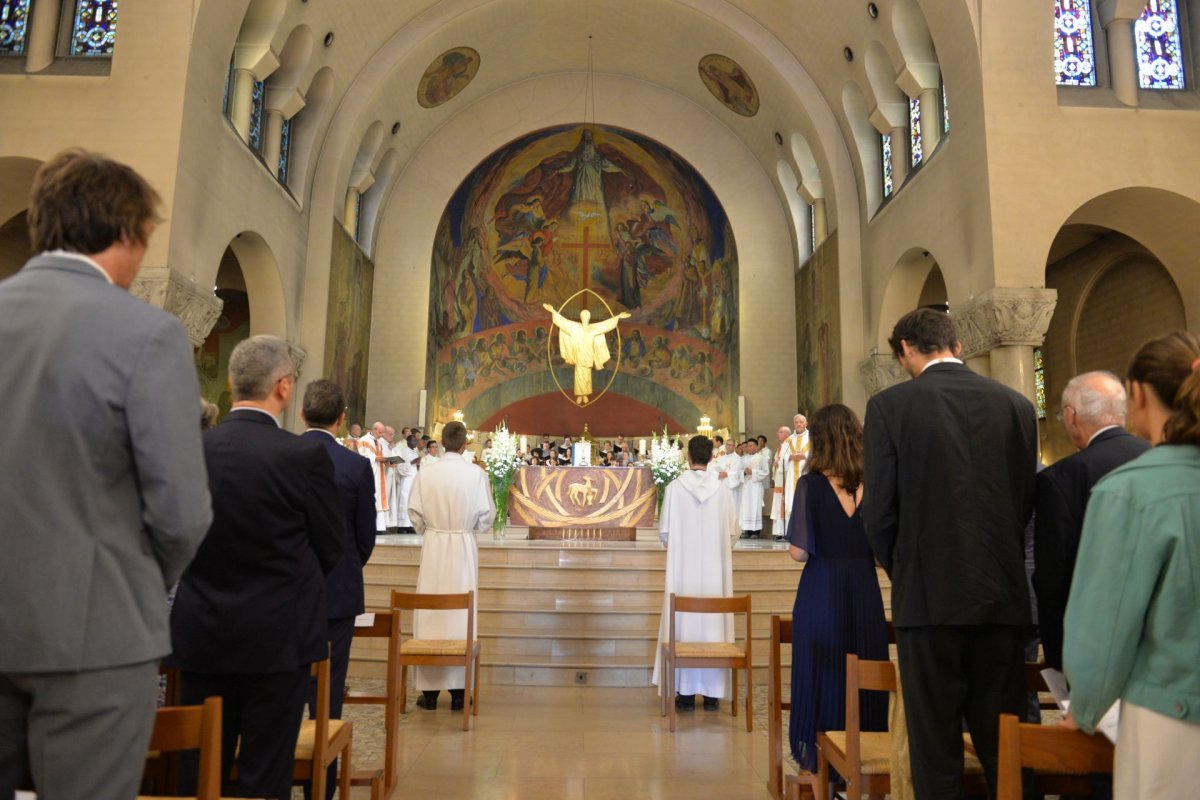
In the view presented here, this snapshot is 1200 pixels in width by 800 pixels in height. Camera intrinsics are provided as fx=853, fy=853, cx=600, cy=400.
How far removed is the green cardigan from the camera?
1714 mm

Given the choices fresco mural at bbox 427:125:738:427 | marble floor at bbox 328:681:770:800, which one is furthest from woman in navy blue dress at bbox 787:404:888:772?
fresco mural at bbox 427:125:738:427

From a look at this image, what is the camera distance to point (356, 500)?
3994 millimetres

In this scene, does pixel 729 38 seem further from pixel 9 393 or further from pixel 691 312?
pixel 9 393

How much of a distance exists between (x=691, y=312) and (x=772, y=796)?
1638 cm

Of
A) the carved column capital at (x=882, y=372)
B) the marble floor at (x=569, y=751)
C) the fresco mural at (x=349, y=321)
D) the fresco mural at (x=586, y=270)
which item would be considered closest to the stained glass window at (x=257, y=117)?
the fresco mural at (x=349, y=321)

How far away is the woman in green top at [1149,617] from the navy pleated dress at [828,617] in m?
1.94

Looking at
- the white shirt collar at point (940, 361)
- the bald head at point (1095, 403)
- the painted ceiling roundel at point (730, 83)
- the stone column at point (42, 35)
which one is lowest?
the bald head at point (1095, 403)

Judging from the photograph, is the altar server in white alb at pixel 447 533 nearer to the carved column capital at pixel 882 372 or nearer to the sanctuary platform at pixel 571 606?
the sanctuary platform at pixel 571 606

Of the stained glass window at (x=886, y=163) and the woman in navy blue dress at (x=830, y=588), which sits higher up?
the stained glass window at (x=886, y=163)

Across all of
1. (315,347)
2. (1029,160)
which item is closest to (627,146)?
(315,347)

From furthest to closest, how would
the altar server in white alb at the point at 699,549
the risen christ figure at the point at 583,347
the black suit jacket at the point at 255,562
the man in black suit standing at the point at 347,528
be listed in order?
the risen christ figure at the point at 583,347
the altar server in white alb at the point at 699,549
the man in black suit standing at the point at 347,528
the black suit jacket at the point at 255,562

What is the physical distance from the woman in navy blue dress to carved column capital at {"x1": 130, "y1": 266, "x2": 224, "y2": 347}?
7.24 metres

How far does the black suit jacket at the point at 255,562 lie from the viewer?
250 cm

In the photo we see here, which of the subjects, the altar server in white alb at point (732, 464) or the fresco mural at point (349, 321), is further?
the fresco mural at point (349, 321)
